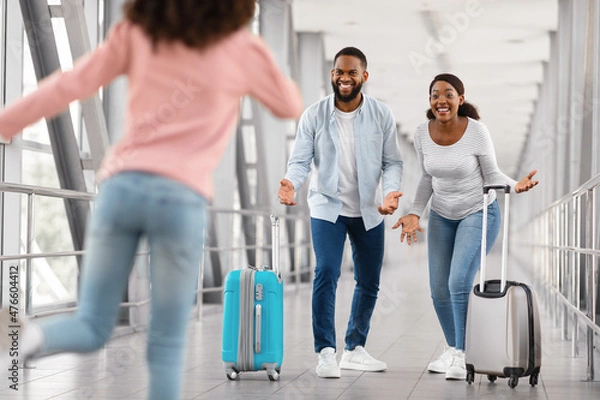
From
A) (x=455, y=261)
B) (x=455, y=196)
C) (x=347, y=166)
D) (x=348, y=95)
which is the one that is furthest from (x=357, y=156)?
(x=455, y=261)

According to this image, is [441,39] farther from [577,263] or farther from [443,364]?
[443,364]

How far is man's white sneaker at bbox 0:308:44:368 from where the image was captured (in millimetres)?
1721

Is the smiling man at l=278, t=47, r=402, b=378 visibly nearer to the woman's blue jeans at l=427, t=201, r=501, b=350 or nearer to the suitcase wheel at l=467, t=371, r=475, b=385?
the woman's blue jeans at l=427, t=201, r=501, b=350

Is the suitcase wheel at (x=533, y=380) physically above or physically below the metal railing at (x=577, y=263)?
below

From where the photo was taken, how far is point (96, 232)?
6.07 feet

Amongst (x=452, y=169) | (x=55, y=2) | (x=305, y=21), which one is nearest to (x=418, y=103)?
(x=305, y=21)

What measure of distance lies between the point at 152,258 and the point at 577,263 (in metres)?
3.87

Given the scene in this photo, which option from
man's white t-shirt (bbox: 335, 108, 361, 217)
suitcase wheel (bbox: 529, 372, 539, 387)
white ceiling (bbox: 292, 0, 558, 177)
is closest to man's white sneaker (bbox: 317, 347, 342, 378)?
man's white t-shirt (bbox: 335, 108, 361, 217)

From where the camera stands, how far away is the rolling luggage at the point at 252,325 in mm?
3957

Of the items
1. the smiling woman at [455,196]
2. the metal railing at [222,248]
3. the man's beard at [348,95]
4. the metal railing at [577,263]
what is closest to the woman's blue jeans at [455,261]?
the smiling woman at [455,196]

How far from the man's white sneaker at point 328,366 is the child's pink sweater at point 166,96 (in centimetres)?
227

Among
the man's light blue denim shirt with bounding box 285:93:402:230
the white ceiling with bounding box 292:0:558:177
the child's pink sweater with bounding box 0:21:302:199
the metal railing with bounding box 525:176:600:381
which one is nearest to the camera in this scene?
the child's pink sweater with bounding box 0:21:302:199

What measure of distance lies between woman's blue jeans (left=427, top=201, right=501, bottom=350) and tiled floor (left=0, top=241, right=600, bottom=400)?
266mm

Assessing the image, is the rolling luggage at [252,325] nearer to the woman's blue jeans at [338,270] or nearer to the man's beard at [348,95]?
the woman's blue jeans at [338,270]
